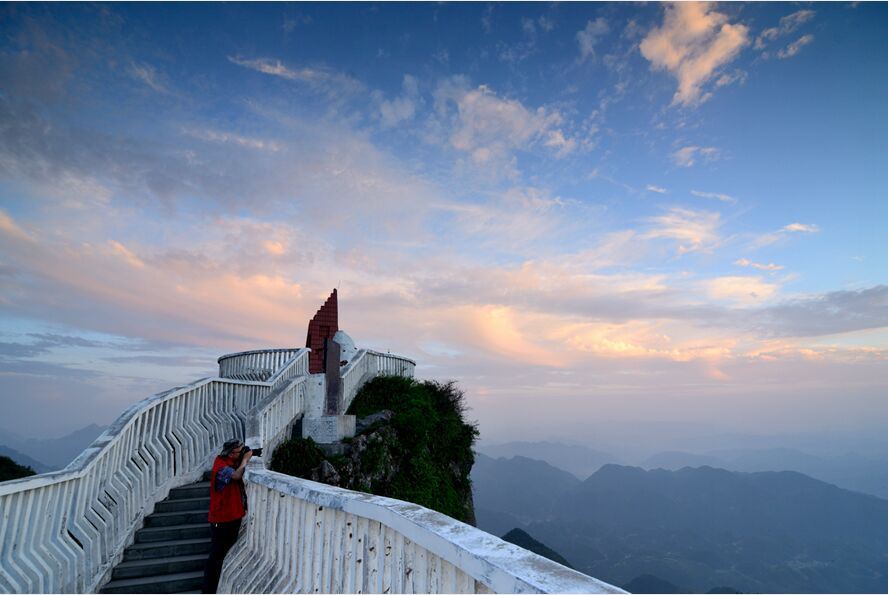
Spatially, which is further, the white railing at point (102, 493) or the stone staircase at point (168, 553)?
the stone staircase at point (168, 553)

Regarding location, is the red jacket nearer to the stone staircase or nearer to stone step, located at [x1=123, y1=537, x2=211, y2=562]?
the stone staircase

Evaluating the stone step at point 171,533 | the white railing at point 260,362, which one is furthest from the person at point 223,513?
the white railing at point 260,362

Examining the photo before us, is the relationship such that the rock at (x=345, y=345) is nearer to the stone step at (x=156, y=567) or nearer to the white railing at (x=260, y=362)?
the white railing at (x=260, y=362)

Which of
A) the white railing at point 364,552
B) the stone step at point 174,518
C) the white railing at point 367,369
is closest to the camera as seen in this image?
the white railing at point 364,552

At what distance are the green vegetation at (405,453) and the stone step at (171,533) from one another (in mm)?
2880

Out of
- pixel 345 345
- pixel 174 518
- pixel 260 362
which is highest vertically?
pixel 345 345

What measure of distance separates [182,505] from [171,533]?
77cm

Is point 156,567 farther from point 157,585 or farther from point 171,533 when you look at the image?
point 171,533

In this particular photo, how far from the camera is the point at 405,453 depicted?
13.7m

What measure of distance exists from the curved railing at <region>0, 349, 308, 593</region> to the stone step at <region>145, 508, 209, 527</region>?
17cm

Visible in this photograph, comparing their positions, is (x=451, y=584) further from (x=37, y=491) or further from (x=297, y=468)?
(x=297, y=468)

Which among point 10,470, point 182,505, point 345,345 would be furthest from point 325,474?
point 10,470

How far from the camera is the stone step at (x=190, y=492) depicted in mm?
8719

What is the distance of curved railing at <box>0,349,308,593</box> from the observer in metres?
5.51
